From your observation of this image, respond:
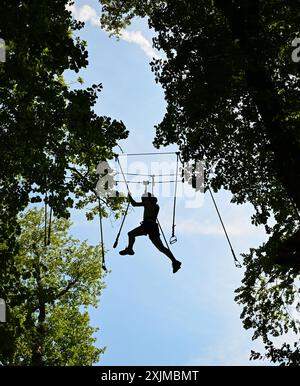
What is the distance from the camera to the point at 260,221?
11906 millimetres

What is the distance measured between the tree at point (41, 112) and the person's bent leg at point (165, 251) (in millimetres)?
2451

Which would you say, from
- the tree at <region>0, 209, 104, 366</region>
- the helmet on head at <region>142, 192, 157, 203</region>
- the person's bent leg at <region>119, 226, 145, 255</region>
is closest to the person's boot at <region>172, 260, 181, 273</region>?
the person's bent leg at <region>119, 226, 145, 255</region>

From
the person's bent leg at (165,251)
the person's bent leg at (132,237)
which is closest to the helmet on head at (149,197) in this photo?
the person's bent leg at (132,237)

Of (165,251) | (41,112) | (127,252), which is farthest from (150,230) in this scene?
(41,112)

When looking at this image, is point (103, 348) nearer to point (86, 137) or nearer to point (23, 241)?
point (23, 241)

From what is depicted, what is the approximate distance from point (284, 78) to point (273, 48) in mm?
780

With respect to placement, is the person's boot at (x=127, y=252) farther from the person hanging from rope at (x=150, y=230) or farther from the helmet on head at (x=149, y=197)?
the helmet on head at (x=149, y=197)

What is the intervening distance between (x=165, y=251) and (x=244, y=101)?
4.20 meters

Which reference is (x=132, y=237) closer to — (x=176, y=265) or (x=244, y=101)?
(x=176, y=265)

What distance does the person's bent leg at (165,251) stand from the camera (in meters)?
10.5

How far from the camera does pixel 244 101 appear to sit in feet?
36.3

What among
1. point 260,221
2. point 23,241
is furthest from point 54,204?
point 23,241

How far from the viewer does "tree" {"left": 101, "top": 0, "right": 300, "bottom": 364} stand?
895 centimetres
